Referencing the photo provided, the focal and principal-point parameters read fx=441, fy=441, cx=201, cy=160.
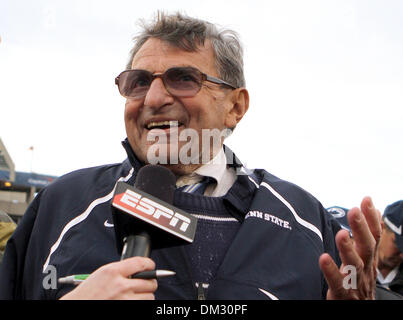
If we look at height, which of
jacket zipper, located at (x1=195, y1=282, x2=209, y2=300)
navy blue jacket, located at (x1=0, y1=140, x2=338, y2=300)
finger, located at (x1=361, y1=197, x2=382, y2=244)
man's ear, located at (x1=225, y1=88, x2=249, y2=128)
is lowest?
jacket zipper, located at (x1=195, y1=282, x2=209, y2=300)

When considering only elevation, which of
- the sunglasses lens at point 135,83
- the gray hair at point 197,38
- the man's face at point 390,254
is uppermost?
the gray hair at point 197,38

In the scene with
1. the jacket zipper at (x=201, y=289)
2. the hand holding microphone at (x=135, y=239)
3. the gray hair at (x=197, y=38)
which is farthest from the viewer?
the gray hair at (x=197, y=38)

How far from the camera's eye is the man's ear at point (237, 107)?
2209mm

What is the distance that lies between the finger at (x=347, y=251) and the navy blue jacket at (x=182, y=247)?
35 centimetres

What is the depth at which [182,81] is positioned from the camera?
194 cm

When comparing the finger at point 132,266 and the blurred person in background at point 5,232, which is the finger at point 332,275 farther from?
the blurred person in background at point 5,232

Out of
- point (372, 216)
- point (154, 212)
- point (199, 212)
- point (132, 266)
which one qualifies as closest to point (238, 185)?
point (199, 212)

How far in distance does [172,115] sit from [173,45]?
362 mm

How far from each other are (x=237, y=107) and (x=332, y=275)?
115 centimetres

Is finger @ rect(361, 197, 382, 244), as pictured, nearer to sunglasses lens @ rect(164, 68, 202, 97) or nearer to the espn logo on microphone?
the espn logo on microphone

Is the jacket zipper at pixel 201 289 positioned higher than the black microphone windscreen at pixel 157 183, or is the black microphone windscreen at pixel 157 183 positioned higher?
the black microphone windscreen at pixel 157 183

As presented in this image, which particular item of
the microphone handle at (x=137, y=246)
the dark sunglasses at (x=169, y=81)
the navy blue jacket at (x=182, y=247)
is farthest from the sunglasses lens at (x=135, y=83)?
the microphone handle at (x=137, y=246)

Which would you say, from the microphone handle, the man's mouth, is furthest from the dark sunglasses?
the microphone handle

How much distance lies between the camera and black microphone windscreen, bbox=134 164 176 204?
1389 millimetres
